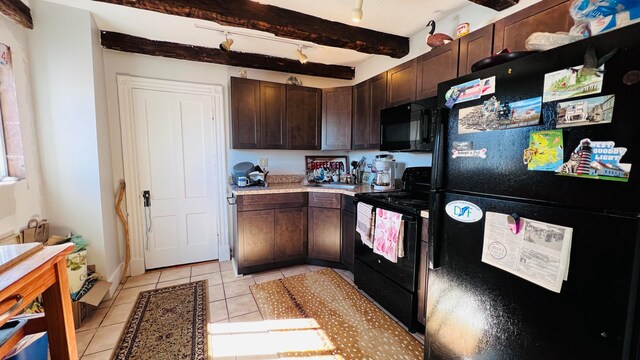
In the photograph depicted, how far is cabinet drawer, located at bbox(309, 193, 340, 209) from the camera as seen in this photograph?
2.83m

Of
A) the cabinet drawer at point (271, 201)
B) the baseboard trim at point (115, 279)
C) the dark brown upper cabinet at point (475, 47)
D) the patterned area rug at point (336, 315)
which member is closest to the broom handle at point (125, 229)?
the baseboard trim at point (115, 279)

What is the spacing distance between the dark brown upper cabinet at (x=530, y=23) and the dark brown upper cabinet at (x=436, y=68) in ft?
0.96

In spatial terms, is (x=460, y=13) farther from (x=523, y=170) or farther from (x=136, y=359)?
(x=136, y=359)

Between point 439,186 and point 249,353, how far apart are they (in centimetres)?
165

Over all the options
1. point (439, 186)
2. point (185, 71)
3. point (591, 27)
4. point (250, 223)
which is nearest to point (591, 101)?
point (591, 27)

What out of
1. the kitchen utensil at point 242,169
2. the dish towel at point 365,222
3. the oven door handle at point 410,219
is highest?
the kitchen utensil at point 242,169

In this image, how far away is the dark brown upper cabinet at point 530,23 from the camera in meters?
1.38

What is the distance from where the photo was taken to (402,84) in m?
2.43

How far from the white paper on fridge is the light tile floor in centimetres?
109

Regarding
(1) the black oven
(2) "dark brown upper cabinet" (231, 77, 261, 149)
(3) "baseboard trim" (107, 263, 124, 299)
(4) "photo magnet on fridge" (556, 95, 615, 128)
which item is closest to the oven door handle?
(1) the black oven

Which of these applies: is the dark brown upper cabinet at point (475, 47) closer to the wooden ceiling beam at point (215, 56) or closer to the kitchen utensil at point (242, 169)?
the wooden ceiling beam at point (215, 56)

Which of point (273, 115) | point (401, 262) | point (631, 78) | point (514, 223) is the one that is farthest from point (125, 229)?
point (631, 78)

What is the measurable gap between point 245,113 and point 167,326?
2.18 metres

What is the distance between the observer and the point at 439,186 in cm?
142
